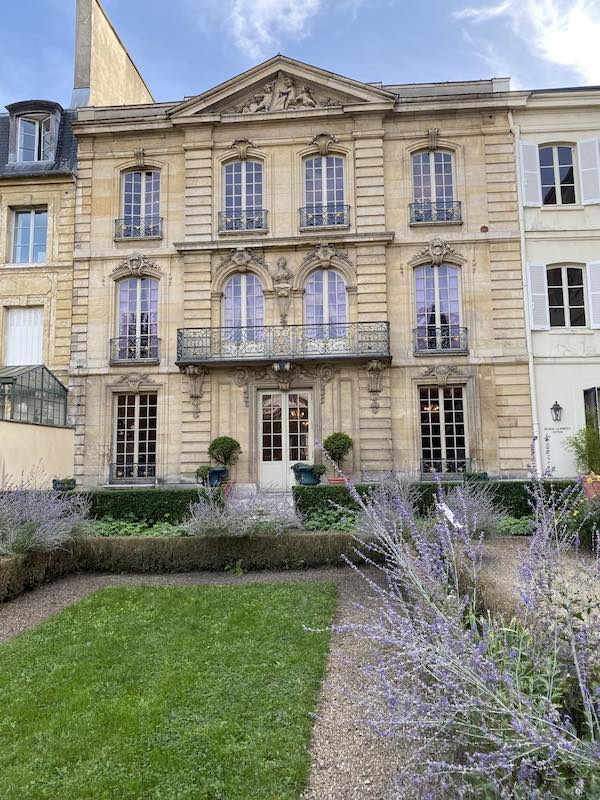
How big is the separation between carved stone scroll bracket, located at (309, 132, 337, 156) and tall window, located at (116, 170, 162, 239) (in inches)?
175

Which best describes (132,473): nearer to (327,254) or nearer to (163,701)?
(327,254)

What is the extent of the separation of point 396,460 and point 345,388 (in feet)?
7.04

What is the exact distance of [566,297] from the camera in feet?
45.2

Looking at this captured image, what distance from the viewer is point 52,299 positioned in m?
15.0

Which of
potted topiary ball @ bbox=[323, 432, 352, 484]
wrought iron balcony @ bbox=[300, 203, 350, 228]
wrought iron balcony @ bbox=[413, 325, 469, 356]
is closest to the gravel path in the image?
potted topiary ball @ bbox=[323, 432, 352, 484]

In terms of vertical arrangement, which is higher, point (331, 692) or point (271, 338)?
point (271, 338)

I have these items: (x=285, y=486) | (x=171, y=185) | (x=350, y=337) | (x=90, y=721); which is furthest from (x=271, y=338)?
(x=90, y=721)

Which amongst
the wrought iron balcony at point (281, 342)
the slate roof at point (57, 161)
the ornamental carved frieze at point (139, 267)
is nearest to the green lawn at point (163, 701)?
the wrought iron balcony at point (281, 342)

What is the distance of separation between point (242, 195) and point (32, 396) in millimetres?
7408

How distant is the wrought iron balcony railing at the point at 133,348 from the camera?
14414mm

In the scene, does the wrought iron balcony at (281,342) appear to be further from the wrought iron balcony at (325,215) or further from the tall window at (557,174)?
the tall window at (557,174)

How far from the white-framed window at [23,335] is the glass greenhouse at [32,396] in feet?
3.80

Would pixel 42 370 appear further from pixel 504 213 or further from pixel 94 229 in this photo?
pixel 504 213

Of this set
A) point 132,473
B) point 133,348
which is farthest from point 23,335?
point 132,473
